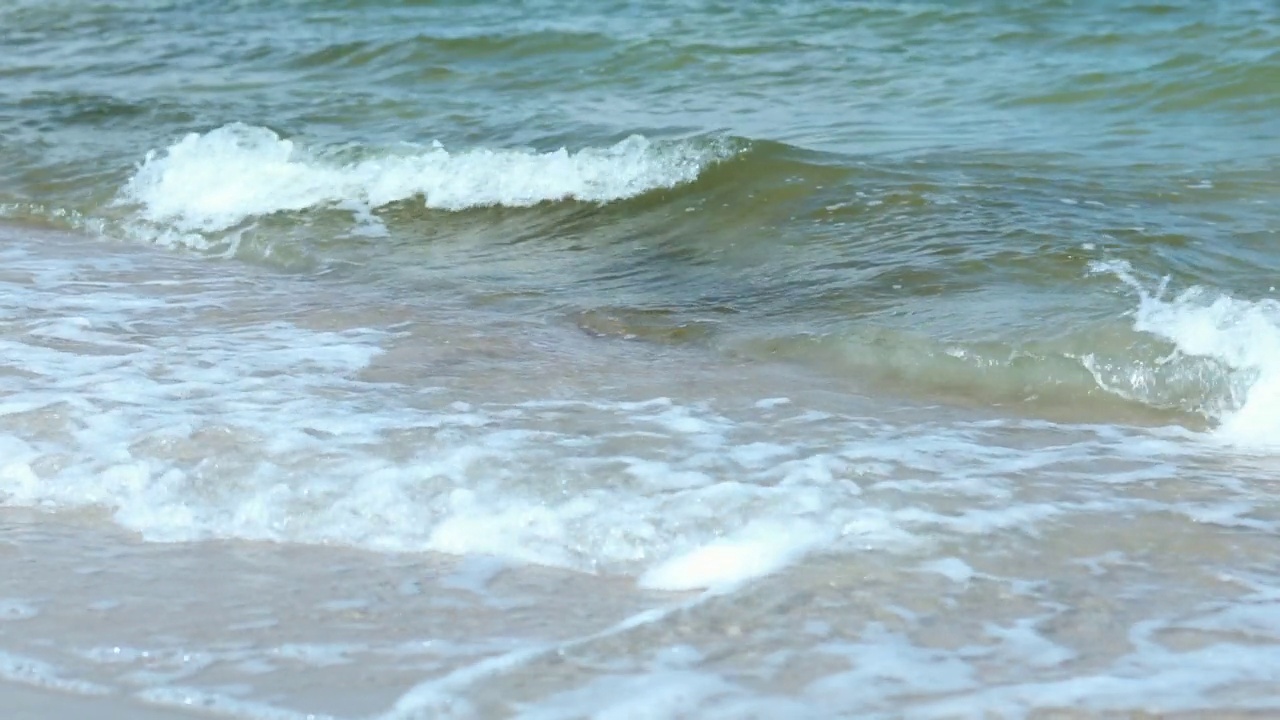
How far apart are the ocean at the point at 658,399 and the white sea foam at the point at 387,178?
3 centimetres

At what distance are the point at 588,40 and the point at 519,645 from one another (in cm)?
795

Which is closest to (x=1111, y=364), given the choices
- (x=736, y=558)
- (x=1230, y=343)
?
(x=1230, y=343)

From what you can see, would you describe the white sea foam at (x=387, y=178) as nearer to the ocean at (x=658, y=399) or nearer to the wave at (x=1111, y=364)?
the ocean at (x=658, y=399)

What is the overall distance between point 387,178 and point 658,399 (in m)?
3.48

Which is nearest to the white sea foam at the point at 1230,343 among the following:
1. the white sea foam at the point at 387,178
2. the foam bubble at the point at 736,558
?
the foam bubble at the point at 736,558

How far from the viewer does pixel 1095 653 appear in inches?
110

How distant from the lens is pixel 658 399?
429cm

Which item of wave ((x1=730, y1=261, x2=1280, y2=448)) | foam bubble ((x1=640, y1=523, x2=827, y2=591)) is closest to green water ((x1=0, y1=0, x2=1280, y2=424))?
wave ((x1=730, y1=261, x2=1280, y2=448))

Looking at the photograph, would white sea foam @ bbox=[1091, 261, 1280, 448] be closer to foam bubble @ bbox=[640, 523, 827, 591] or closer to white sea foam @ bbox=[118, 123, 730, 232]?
foam bubble @ bbox=[640, 523, 827, 591]

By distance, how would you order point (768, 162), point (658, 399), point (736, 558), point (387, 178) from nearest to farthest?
point (736, 558), point (658, 399), point (768, 162), point (387, 178)

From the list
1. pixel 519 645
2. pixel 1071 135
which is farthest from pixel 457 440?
pixel 1071 135

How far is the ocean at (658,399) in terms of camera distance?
282 cm

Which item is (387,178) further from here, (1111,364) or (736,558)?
(736,558)

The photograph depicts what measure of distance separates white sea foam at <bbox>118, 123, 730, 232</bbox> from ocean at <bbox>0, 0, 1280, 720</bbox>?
3cm
